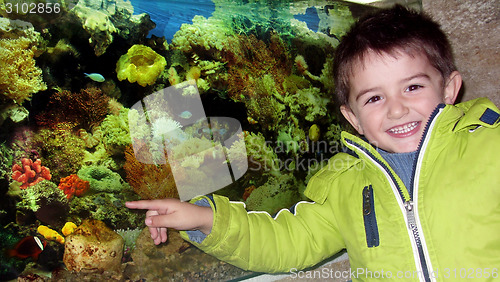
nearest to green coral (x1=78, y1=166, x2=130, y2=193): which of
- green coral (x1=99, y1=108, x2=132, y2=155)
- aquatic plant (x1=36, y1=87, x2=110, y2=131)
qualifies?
green coral (x1=99, y1=108, x2=132, y2=155)

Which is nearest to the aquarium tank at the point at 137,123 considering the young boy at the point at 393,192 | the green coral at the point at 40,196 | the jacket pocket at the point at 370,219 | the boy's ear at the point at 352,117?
the green coral at the point at 40,196

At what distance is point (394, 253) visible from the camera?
1.38m

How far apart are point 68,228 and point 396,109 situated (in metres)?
1.68

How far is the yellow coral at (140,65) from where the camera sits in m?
2.04

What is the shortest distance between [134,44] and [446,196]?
1784 millimetres

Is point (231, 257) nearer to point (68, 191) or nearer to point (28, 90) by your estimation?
point (68, 191)

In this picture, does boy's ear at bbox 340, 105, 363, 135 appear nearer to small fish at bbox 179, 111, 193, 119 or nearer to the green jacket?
the green jacket

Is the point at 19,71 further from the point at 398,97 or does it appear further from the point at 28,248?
the point at 398,97

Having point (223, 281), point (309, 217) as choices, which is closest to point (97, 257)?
point (223, 281)

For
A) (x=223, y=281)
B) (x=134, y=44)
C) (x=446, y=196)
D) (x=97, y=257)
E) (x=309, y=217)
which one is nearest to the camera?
(x=446, y=196)

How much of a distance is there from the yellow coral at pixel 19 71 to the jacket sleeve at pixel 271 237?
1.08m

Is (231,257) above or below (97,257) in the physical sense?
above

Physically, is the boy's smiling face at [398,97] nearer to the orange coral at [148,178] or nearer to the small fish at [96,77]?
the orange coral at [148,178]

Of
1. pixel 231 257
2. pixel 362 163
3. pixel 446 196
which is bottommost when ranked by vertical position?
pixel 231 257
